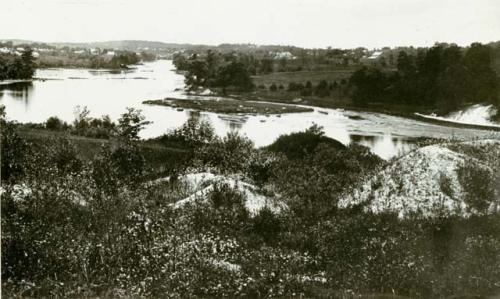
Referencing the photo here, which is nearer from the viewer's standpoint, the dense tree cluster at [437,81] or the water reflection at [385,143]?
the water reflection at [385,143]

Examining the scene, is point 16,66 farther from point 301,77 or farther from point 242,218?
point 301,77

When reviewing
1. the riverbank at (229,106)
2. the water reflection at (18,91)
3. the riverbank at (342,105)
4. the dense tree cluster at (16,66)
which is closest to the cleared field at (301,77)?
the riverbank at (342,105)

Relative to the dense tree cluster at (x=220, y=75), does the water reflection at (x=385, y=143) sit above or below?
below

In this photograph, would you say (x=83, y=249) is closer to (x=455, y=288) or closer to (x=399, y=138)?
(x=455, y=288)

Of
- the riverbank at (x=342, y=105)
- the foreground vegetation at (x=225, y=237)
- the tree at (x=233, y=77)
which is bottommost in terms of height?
the foreground vegetation at (x=225, y=237)

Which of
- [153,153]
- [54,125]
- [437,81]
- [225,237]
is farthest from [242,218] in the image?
[437,81]

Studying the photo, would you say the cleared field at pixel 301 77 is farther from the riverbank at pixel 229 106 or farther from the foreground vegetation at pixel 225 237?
the foreground vegetation at pixel 225 237

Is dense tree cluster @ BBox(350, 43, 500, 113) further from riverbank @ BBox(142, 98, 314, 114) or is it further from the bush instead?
the bush
